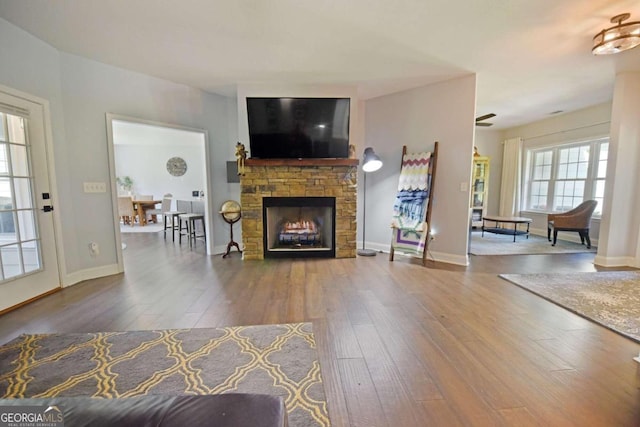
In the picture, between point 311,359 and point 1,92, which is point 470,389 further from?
point 1,92

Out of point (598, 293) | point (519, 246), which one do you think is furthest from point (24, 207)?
point (519, 246)

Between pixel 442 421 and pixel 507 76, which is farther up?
pixel 507 76

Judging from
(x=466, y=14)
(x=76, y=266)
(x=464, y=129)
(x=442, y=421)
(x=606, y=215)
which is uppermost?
(x=466, y=14)

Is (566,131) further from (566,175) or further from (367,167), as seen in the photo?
(367,167)

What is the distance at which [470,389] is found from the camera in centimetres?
148

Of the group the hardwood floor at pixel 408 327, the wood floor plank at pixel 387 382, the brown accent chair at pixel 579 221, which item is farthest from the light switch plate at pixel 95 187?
Result: the brown accent chair at pixel 579 221

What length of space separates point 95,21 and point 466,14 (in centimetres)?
324

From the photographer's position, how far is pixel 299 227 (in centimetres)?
432

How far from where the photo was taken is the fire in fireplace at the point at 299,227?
4078mm

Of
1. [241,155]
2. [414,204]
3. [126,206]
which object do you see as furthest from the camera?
[126,206]

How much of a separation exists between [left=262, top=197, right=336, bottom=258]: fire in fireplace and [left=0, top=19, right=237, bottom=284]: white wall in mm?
1955

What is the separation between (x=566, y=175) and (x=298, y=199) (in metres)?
5.87

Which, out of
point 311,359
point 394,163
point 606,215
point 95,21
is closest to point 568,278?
point 606,215

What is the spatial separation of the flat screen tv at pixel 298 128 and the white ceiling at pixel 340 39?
0.36 metres
